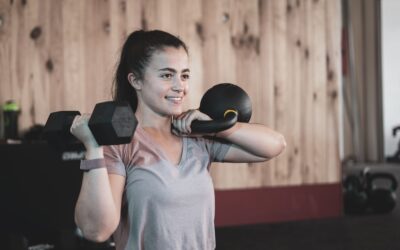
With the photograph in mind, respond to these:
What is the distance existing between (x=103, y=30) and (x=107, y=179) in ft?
7.12

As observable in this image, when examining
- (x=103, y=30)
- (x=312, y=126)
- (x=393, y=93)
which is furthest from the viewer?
(x=393, y=93)

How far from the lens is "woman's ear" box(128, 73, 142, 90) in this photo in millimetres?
1267

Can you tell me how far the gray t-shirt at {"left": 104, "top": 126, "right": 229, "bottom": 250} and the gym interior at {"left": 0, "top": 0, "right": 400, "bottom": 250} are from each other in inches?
55.4

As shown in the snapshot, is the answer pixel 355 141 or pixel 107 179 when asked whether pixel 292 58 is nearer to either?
pixel 107 179

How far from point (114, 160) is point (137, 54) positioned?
0.30 meters

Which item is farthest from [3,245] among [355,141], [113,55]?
[355,141]

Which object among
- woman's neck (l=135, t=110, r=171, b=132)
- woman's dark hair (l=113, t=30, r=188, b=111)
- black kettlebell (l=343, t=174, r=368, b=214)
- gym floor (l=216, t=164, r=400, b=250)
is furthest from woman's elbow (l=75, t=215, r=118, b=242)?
black kettlebell (l=343, t=174, r=368, b=214)

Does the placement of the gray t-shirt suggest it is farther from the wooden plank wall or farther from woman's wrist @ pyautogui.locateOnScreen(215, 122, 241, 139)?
the wooden plank wall

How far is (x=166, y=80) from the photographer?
122cm

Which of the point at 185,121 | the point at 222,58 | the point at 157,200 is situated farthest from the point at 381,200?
the point at 157,200

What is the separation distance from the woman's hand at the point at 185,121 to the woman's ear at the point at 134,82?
12 centimetres

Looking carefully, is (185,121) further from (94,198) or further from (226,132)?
(94,198)

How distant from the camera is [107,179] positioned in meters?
1.05

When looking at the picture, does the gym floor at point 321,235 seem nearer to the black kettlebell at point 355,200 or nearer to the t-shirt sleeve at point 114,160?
the black kettlebell at point 355,200
